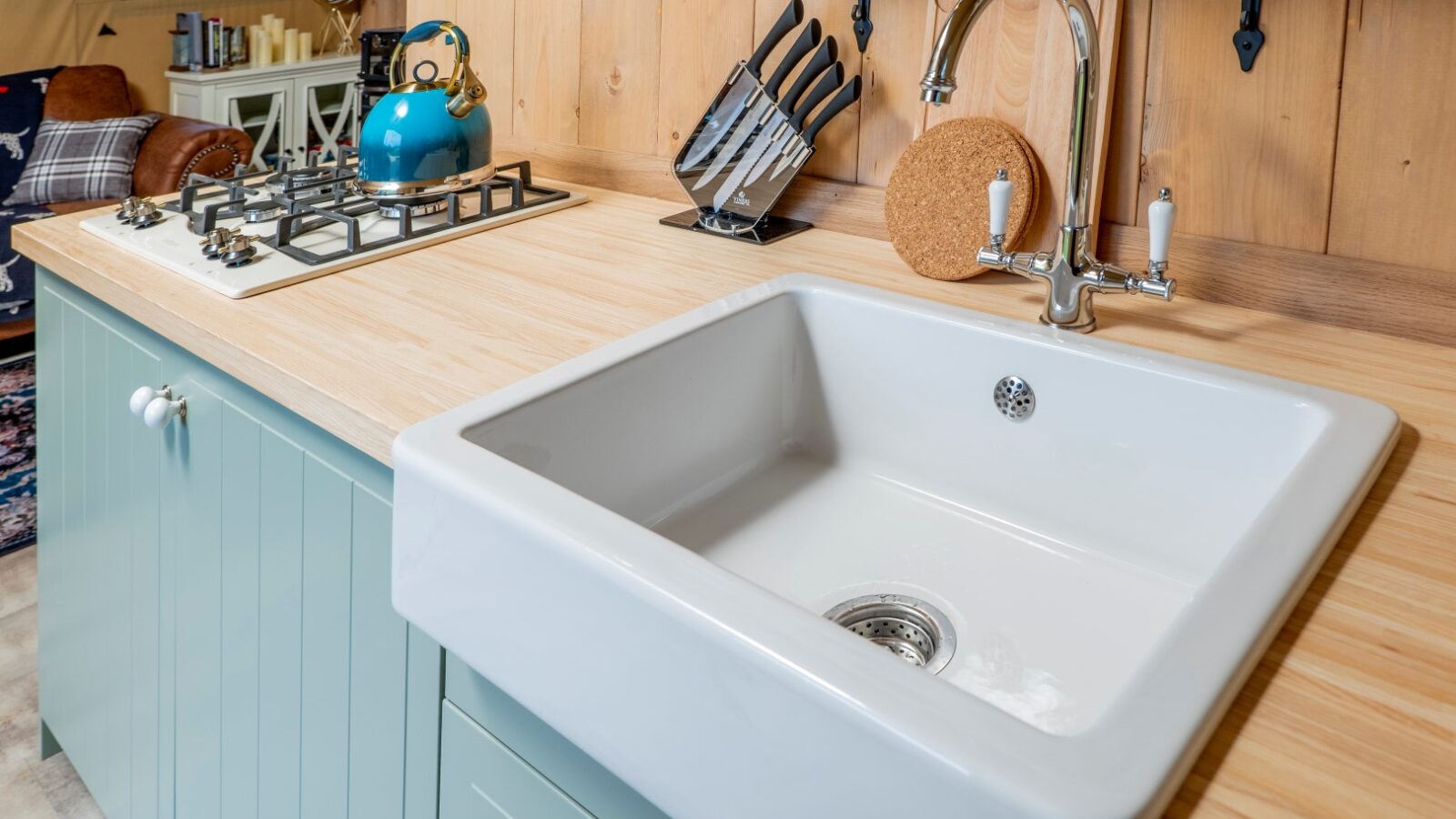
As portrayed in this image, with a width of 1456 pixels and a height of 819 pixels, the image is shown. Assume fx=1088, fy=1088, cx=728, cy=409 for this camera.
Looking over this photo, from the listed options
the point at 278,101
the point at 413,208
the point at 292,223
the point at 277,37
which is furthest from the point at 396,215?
the point at 277,37

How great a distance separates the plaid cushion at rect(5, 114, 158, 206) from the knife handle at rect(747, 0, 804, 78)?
9.54 feet

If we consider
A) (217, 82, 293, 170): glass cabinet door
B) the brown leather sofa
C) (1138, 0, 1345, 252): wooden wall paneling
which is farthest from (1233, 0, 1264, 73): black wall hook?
(217, 82, 293, 170): glass cabinet door

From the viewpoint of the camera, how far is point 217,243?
3.78ft

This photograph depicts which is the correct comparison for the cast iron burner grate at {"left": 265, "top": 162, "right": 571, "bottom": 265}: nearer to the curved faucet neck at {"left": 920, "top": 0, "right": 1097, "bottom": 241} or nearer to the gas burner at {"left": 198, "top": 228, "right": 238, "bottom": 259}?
the gas burner at {"left": 198, "top": 228, "right": 238, "bottom": 259}

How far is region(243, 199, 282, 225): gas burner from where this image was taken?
1.31 m

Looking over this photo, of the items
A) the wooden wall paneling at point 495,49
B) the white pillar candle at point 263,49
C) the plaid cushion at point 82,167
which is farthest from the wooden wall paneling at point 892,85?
the white pillar candle at point 263,49

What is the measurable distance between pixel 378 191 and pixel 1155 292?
3.01 feet

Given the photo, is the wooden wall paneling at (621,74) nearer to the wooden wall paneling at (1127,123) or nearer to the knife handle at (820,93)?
the knife handle at (820,93)

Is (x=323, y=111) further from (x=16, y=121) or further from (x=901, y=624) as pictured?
(x=901, y=624)

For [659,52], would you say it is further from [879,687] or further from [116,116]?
[116,116]

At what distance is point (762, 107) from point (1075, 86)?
457mm

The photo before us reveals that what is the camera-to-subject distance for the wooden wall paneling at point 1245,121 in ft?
3.18

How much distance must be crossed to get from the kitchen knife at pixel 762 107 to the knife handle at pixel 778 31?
0.02 m

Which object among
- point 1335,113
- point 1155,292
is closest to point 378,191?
point 1155,292
